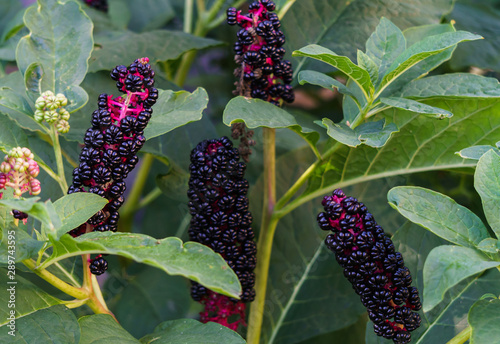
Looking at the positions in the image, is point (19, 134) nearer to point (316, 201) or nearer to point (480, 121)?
point (316, 201)

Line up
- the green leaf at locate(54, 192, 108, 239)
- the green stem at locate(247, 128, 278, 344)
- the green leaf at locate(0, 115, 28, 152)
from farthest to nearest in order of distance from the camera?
1. the green stem at locate(247, 128, 278, 344)
2. the green leaf at locate(0, 115, 28, 152)
3. the green leaf at locate(54, 192, 108, 239)

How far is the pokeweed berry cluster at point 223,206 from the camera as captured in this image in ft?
2.38

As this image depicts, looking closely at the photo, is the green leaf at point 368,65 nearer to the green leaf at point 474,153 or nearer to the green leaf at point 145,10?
the green leaf at point 474,153

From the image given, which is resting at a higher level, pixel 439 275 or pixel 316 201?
pixel 439 275

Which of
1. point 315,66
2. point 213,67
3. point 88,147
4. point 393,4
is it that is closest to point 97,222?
point 88,147

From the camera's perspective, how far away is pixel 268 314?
38.3 inches

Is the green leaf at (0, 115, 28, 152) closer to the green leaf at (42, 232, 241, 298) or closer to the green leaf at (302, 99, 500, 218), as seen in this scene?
the green leaf at (42, 232, 241, 298)

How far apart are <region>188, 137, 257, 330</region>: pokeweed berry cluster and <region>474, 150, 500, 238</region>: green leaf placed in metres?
0.30

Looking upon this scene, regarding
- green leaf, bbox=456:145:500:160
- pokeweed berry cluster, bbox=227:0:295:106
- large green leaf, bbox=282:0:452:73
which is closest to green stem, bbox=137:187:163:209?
large green leaf, bbox=282:0:452:73

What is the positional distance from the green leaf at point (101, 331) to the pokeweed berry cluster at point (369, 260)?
267 mm

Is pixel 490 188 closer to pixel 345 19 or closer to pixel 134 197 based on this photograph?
pixel 345 19

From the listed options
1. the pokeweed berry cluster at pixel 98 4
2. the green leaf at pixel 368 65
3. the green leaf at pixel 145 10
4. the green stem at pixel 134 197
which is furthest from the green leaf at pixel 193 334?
the green leaf at pixel 145 10

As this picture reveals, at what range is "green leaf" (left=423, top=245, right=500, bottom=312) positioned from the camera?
1.59 feet

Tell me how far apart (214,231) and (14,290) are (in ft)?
0.83
